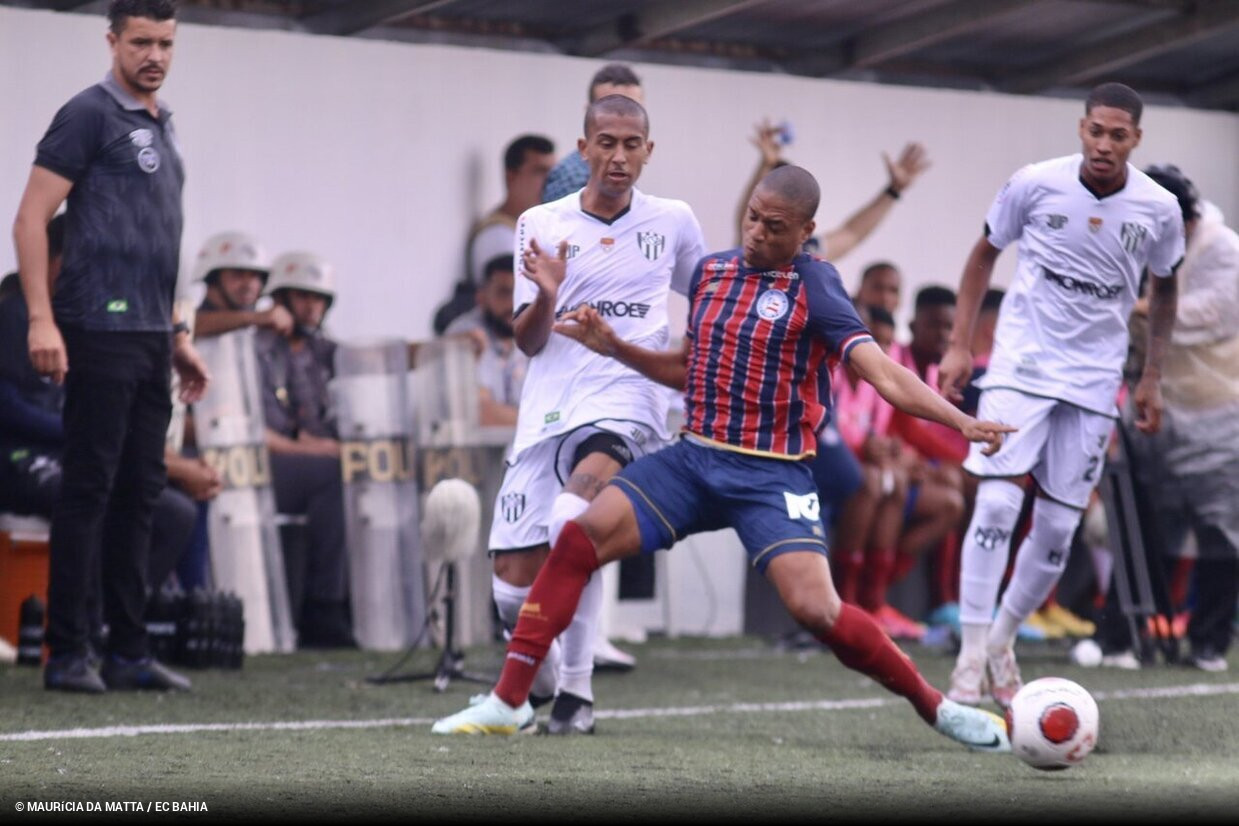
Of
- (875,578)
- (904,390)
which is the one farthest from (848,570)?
(904,390)

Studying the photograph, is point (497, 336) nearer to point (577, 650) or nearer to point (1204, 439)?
point (1204, 439)

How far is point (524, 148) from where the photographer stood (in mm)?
11039

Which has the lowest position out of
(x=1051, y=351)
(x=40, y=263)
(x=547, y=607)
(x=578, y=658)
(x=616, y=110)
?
(x=578, y=658)

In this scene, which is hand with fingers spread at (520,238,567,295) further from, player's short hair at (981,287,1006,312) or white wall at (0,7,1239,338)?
player's short hair at (981,287,1006,312)

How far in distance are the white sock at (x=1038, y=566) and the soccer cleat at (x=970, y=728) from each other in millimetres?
1688

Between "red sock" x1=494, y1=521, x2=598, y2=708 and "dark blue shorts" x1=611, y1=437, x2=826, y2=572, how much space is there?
0.66ft

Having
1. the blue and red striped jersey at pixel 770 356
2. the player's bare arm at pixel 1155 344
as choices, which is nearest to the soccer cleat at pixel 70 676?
the blue and red striped jersey at pixel 770 356

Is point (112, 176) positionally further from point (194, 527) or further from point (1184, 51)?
point (1184, 51)

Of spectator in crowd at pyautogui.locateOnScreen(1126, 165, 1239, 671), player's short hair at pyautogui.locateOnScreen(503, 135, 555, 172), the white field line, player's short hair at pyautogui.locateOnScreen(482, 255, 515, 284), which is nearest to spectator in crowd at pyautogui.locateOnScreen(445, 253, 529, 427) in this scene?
player's short hair at pyautogui.locateOnScreen(482, 255, 515, 284)

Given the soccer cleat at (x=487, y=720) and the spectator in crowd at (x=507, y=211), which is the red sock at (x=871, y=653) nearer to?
the soccer cleat at (x=487, y=720)

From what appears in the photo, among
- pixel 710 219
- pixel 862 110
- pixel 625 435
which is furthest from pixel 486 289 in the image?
pixel 625 435

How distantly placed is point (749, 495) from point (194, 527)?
4.13 metres

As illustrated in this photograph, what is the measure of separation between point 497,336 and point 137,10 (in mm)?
3944

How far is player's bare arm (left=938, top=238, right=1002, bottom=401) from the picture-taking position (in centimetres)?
755
